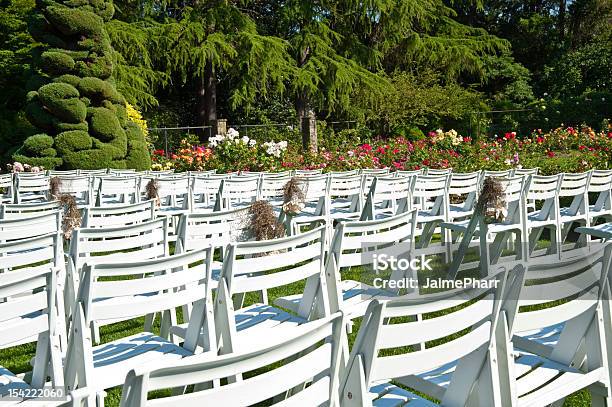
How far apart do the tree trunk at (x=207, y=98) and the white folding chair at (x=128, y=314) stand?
70.9ft

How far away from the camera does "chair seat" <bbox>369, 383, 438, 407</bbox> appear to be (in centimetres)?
241

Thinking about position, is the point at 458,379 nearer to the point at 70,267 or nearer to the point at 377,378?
the point at 377,378

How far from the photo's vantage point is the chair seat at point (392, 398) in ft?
7.89

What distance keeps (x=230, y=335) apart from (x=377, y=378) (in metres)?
0.95

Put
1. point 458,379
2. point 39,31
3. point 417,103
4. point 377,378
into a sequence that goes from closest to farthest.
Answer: point 377,378 → point 458,379 → point 39,31 → point 417,103

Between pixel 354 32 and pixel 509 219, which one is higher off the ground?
pixel 354 32

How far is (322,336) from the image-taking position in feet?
6.00

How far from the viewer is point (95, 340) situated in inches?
164

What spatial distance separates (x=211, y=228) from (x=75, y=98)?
1268cm

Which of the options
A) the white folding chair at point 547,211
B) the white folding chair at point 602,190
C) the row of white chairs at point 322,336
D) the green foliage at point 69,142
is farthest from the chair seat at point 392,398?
the green foliage at point 69,142

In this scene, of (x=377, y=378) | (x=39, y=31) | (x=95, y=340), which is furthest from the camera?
(x=39, y=31)

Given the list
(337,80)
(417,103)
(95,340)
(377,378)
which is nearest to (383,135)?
(417,103)

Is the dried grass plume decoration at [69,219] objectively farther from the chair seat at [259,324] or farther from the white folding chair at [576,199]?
the white folding chair at [576,199]

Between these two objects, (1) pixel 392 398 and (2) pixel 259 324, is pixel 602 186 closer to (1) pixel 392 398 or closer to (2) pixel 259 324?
(2) pixel 259 324
